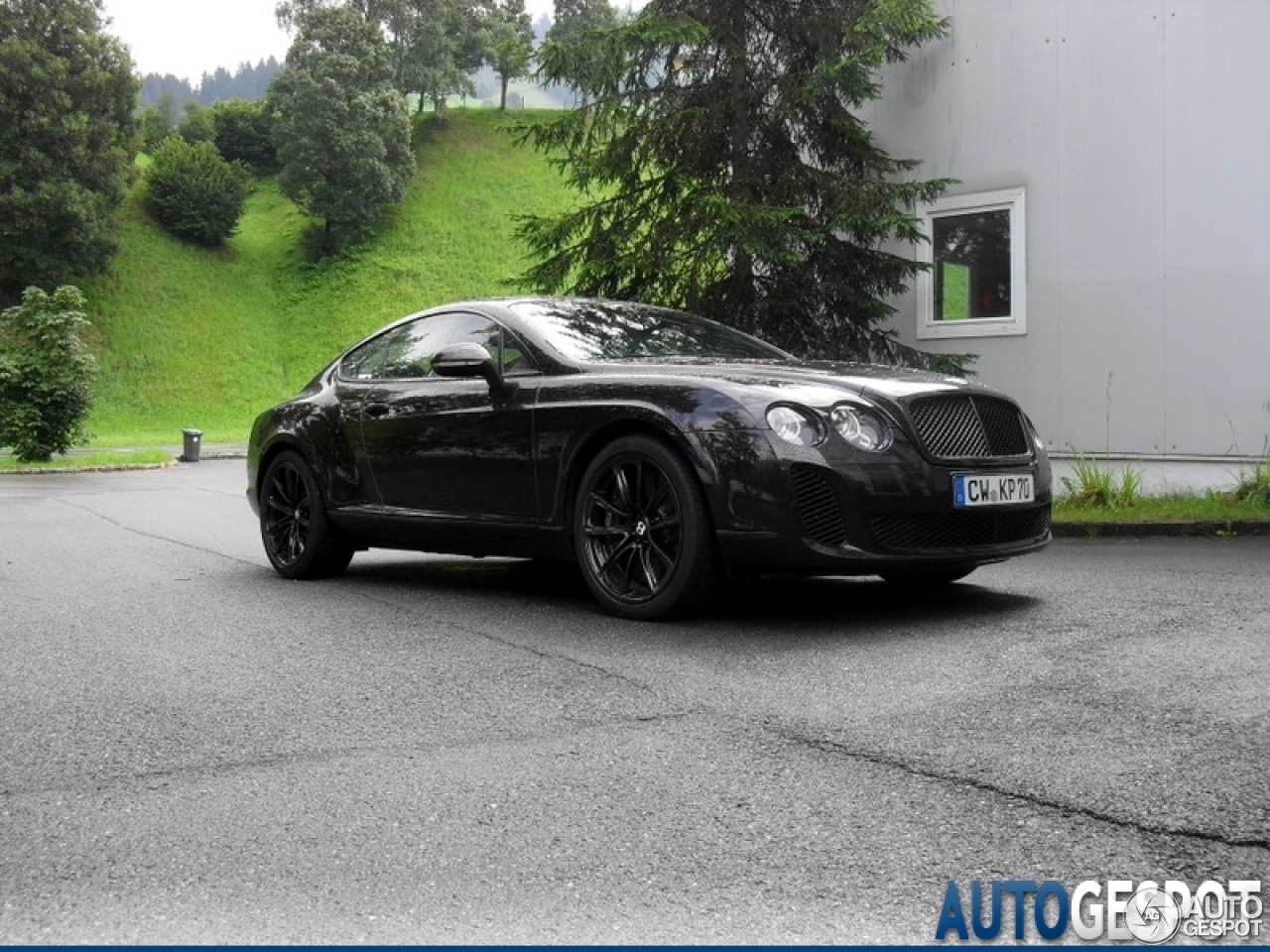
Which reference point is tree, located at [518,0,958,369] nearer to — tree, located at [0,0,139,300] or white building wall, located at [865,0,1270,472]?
white building wall, located at [865,0,1270,472]

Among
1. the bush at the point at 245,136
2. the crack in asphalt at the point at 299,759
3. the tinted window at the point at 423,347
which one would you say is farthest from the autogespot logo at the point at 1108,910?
the bush at the point at 245,136

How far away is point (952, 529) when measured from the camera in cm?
611

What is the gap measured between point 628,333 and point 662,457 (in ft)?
4.44

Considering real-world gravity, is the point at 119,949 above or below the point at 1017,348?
below

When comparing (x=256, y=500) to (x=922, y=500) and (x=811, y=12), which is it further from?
(x=811, y=12)

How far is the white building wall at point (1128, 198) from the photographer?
12039mm

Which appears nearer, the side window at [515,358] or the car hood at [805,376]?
the car hood at [805,376]

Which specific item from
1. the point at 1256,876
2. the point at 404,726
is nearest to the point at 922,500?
the point at 404,726

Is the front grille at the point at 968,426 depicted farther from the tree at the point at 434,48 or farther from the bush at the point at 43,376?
the tree at the point at 434,48

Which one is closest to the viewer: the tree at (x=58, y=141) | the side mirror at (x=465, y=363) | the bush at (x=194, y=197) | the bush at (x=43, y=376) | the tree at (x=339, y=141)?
the side mirror at (x=465, y=363)

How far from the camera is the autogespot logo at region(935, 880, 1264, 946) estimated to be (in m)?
2.70

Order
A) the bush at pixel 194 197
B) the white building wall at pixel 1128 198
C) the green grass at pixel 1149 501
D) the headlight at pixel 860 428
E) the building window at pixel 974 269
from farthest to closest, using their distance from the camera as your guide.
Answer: the bush at pixel 194 197 → the building window at pixel 974 269 → the white building wall at pixel 1128 198 → the green grass at pixel 1149 501 → the headlight at pixel 860 428

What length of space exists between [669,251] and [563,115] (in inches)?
76.0

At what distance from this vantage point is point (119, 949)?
8.80ft
